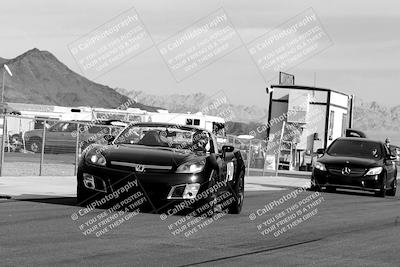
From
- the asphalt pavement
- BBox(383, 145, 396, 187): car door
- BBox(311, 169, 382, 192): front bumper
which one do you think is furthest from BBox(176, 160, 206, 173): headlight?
BBox(383, 145, 396, 187): car door

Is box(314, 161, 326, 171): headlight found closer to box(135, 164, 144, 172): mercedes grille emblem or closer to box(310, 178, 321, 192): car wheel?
box(310, 178, 321, 192): car wheel

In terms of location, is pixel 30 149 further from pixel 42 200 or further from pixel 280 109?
pixel 280 109

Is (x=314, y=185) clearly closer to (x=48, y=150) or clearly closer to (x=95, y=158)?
(x=48, y=150)

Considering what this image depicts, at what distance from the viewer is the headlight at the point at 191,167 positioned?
13.0 meters

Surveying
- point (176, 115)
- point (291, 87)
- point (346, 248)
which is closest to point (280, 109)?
point (291, 87)

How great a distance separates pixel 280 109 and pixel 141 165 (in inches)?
1224

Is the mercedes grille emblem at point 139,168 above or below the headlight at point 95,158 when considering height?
below

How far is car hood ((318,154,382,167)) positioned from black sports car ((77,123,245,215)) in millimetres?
9246

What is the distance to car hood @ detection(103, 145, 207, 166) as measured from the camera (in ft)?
42.5

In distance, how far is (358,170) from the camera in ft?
74.6

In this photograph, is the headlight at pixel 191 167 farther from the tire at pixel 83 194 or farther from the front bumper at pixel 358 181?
the front bumper at pixel 358 181

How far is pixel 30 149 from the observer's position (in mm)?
25781

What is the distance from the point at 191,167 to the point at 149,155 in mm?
609

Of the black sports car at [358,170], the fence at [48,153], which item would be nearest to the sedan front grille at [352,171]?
the black sports car at [358,170]
